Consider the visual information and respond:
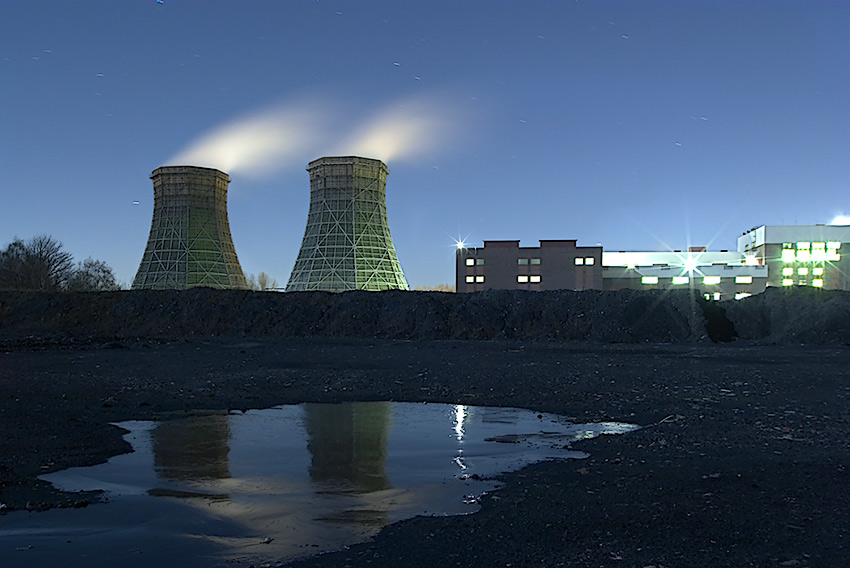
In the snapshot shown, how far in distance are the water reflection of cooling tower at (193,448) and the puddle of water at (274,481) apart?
0.07 feet

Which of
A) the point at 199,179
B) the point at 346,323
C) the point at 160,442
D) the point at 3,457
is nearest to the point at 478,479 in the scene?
the point at 160,442

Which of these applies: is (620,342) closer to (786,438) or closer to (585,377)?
(585,377)

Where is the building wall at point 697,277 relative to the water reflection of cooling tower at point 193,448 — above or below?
above

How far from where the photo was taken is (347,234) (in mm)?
53125

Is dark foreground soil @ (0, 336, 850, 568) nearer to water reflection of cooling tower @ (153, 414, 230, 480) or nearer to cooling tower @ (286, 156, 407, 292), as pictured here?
water reflection of cooling tower @ (153, 414, 230, 480)

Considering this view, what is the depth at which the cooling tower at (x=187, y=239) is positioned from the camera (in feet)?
177

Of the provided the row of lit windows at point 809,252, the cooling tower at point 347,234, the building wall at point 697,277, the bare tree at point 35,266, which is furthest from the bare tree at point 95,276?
the row of lit windows at point 809,252

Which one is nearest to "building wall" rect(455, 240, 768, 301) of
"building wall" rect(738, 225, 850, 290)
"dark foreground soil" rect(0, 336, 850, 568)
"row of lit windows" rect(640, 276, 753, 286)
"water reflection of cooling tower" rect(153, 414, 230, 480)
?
"row of lit windows" rect(640, 276, 753, 286)

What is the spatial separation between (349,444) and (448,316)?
23.9m

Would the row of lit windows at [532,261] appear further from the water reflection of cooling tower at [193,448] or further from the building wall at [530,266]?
the water reflection of cooling tower at [193,448]

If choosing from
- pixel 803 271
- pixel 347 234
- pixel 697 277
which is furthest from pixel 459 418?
pixel 803 271

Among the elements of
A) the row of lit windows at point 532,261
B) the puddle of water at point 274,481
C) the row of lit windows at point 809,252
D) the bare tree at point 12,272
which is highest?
the row of lit windows at point 809,252

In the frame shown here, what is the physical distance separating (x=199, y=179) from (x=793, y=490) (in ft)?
182

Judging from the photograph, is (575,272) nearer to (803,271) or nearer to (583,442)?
(803,271)
